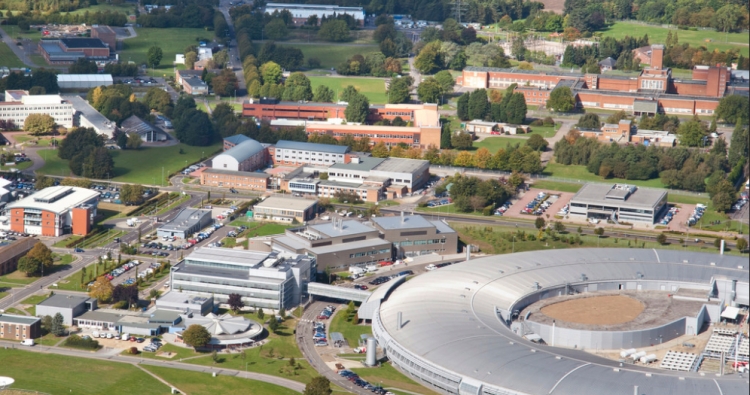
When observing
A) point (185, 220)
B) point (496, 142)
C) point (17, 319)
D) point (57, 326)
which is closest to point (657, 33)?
point (496, 142)

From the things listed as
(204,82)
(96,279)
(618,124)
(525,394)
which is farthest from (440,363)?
(204,82)

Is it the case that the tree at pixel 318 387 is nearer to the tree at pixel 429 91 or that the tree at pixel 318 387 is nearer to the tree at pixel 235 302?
the tree at pixel 235 302

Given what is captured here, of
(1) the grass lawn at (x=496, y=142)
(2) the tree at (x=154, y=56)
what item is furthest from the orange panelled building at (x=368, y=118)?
(2) the tree at (x=154, y=56)

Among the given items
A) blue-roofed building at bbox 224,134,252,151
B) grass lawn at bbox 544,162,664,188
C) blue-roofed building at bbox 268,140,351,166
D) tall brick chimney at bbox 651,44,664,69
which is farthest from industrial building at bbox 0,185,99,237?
tall brick chimney at bbox 651,44,664,69

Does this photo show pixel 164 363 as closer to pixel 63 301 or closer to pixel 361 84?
pixel 63 301

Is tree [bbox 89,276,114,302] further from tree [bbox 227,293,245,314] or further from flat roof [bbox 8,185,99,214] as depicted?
flat roof [bbox 8,185,99,214]
